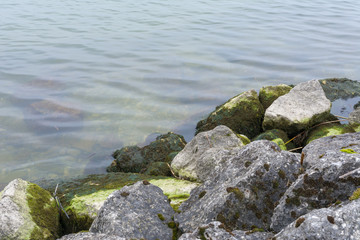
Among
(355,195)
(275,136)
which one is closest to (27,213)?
(355,195)

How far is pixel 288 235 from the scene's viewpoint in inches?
121

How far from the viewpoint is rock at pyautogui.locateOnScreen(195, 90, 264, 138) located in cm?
960

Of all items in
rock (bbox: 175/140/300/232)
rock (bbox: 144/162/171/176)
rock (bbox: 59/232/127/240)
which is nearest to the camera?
rock (bbox: 59/232/127/240)

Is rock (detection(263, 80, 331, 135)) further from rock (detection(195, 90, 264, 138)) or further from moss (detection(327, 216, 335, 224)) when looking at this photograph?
moss (detection(327, 216, 335, 224))

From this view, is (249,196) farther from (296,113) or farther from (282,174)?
(296,113)

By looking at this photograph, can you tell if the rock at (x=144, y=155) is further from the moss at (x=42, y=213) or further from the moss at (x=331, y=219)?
the moss at (x=331, y=219)

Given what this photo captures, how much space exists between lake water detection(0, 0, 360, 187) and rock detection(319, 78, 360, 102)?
1.98 meters

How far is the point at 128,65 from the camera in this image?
1561 cm

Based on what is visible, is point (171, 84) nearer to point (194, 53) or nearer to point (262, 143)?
point (194, 53)

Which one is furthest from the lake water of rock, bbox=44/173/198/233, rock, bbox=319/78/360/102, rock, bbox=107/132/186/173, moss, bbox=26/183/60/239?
moss, bbox=26/183/60/239

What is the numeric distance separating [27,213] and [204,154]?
3.07 meters

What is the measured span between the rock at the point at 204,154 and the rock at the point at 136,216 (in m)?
1.43

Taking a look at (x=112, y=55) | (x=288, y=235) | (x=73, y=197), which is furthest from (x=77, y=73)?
(x=288, y=235)

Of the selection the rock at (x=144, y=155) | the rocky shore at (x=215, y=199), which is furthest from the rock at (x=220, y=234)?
the rock at (x=144, y=155)
